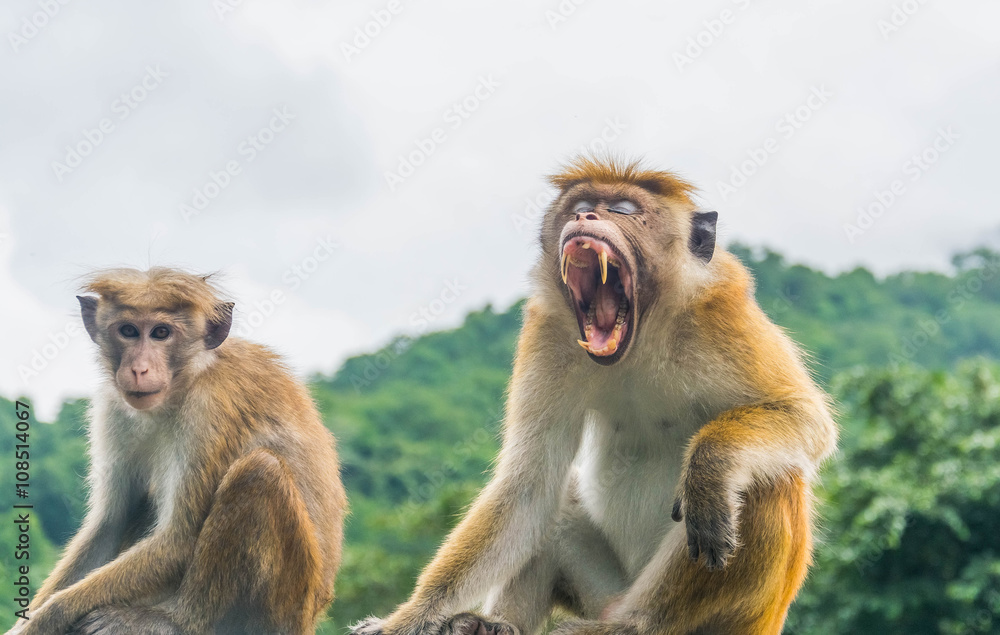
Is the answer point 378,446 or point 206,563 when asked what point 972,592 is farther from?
point 378,446

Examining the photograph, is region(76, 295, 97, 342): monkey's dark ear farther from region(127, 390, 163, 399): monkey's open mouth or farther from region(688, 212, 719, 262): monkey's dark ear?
region(688, 212, 719, 262): monkey's dark ear

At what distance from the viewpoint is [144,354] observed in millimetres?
3607

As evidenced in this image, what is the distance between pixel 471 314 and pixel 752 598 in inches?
804

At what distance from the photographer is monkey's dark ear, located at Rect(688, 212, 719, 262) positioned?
12.0ft

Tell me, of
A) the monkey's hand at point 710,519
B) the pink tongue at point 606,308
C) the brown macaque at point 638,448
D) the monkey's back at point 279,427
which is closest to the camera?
the monkey's hand at point 710,519

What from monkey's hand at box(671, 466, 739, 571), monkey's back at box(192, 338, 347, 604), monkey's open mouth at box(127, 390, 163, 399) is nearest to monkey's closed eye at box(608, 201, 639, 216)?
monkey's hand at box(671, 466, 739, 571)

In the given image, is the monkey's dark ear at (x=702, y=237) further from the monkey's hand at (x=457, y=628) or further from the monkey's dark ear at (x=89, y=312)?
the monkey's dark ear at (x=89, y=312)

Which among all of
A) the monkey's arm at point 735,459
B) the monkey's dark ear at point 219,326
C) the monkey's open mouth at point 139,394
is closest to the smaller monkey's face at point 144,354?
the monkey's open mouth at point 139,394

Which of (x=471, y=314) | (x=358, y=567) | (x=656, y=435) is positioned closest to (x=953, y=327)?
(x=471, y=314)

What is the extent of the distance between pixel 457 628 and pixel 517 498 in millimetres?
577

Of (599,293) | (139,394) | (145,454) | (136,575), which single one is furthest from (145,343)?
(599,293)

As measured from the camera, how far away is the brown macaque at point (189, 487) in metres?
3.55

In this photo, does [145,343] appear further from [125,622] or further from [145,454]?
[125,622]

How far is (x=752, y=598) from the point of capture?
3.33m
